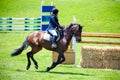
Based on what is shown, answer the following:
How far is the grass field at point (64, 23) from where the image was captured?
14.2 meters

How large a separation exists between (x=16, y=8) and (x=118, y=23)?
11683 millimetres

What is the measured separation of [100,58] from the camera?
16703 millimetres

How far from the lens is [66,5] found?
155 ft

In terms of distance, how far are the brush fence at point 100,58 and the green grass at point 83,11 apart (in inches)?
803

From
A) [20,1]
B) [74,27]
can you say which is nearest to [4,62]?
[74,27]

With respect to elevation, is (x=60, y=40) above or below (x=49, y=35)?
below

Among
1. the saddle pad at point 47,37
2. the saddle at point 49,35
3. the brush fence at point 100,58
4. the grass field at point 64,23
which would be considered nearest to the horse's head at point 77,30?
the saddle at point 49,35

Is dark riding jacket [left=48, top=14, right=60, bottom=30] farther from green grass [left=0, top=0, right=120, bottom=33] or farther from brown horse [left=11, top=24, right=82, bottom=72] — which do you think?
green grass [left=0, top=0, right=120, bottom=33]

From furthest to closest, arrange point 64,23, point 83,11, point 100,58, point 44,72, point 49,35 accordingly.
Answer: point 83,11 → point 64,23 → point 100,58 → point 49,35 → point 44,72

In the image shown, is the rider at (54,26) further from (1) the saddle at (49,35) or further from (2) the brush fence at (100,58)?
(2) the brush fence at (100,58)

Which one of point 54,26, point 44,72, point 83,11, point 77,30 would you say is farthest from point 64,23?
point 44,72

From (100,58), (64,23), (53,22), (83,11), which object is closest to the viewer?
(53,22)

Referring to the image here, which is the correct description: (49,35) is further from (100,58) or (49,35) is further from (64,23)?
(64,23)

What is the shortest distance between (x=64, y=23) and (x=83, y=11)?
5421mm
